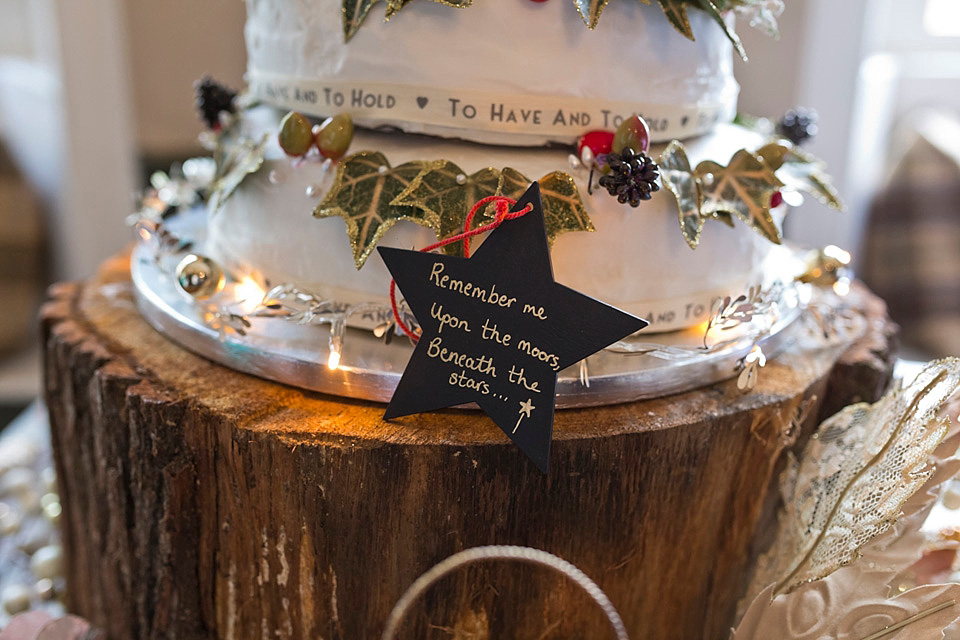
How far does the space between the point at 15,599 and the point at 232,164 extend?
711 mm

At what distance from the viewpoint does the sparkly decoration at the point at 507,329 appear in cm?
70

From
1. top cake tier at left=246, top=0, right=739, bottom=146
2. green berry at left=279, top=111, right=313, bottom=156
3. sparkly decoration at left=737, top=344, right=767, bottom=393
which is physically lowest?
sparkly decoration at left=737, top=344, right=767, bottom=393

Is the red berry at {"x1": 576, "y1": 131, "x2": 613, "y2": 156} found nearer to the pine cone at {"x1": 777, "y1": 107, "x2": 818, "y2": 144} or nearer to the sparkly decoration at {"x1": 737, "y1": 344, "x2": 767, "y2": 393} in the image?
the sparkly decoration at {"x1": 737, "y1": 344, "x2": 767, "y2": 393}

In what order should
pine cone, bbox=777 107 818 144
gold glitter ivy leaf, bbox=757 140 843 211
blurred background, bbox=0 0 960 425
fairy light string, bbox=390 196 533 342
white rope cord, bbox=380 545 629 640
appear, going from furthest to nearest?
blurred background, bbox=0 0 960 425, pine cone, bbox=777 107 818 144, gold glitter ivy leaf, bbox=757 140 843 211, fairy light string, bbox=390 196 533 342, white rope cord, bbox=380 545 629 640

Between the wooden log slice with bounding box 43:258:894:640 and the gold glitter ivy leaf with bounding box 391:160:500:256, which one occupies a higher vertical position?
the gold glitter ivy leaf with bounding box 391:160:500:256

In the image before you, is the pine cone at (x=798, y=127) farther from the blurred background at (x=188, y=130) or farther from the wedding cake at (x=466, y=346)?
the blurred background at (x=188, y=130)

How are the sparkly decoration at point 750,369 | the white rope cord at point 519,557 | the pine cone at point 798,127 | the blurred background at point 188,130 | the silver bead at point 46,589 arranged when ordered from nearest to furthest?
the white rope cord at point 519,557 → the sparkly decoration at point 750,369 → the pine cone at point 798,127 → the silver bead at point 46,589 → the blurred background at point 188,130

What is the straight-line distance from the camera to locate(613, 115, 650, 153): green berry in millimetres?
736

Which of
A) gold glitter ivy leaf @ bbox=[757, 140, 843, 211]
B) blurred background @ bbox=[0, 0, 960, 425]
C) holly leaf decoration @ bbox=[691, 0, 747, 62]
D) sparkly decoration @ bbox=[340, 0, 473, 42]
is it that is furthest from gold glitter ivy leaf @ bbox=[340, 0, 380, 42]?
blurred background @ bbox=[0, 0, 960, 425]

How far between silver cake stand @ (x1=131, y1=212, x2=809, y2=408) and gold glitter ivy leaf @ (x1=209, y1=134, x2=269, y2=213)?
0.41 ft

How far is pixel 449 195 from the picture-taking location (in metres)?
0.74

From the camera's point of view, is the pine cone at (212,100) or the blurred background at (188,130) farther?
the blurred background at (188,130)

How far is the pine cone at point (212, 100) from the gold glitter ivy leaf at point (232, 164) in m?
0.04

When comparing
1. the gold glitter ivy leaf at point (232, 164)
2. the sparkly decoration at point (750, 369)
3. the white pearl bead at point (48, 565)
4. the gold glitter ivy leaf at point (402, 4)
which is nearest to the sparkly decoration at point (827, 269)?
the sparkly decoration at point (750, 369)
